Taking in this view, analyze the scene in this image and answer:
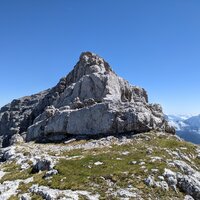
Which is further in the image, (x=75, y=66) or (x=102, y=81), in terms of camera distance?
(x=75, y=66)

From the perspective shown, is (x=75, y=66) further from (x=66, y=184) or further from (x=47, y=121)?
(x=66, y=184)

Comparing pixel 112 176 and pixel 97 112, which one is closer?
pixel 112 176

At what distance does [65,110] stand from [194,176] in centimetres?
4203

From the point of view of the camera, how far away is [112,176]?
31.1 metres

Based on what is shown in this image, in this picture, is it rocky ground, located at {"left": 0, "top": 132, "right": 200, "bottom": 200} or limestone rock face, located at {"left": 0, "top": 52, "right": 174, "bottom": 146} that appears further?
limestone rock face, located at {"left": 0, "top": 52, "right": 174, "bottom": 146}

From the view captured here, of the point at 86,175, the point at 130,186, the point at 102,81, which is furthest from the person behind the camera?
the point at 102,81

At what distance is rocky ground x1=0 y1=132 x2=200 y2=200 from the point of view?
28.1 m

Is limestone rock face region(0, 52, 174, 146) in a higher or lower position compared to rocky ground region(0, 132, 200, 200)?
higher

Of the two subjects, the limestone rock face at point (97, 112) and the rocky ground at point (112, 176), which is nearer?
the rocky ground at point (112, 176)

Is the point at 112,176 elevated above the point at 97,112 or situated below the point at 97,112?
below

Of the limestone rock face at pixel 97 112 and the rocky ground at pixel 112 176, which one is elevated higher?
the limestone rock face at pixel 97 112

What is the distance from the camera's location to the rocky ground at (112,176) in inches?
1107

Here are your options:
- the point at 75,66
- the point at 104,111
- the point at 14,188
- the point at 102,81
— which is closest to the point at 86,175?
the point at 14,188

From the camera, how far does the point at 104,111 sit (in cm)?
6309
